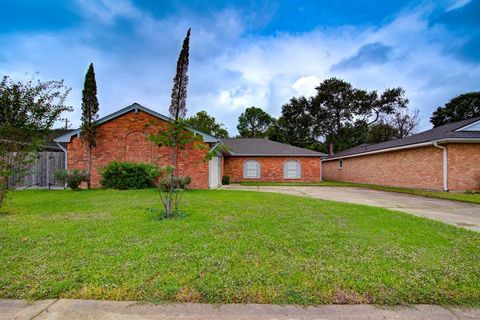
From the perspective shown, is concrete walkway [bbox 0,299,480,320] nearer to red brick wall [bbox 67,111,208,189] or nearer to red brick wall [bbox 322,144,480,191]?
red brick wall [bbox 67,111,208,189]

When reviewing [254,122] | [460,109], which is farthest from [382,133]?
[254,122]

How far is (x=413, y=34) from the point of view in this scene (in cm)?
1317

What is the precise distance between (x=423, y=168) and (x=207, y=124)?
33434mm

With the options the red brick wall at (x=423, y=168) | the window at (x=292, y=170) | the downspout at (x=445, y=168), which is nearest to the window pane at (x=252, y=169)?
the window at (x=292, y=170)

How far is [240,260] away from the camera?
3246mm

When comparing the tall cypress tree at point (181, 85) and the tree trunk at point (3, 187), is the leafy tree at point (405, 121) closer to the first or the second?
A: the tall cypress tree at point (181, 85)

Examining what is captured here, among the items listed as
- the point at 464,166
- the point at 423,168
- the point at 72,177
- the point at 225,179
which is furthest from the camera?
the point at 225,179

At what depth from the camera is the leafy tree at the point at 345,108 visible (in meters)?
35.8

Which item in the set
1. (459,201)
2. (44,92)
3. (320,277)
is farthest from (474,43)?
(44,92)

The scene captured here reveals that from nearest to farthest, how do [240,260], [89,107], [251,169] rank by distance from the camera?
1. [240,260]
2. [89,107]
3. [251,169]

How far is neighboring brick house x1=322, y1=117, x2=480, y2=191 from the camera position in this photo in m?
11.8

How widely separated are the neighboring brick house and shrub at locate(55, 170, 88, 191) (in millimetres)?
18318

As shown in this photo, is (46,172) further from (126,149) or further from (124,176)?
(124,176)

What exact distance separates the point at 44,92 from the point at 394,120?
41904 mm
